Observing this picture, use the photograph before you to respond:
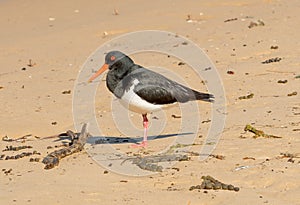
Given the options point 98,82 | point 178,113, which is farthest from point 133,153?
point 98,82

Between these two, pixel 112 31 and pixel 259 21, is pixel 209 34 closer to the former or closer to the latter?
pixel 259 21

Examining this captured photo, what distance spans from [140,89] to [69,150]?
110 centimetres

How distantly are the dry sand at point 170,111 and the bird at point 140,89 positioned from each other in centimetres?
44

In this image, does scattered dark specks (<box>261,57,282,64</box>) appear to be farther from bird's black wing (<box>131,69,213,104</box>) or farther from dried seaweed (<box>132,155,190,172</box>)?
dried seaweed (<box>132,155,190,172</box>)

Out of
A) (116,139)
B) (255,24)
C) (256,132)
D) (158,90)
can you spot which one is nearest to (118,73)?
(158,90)

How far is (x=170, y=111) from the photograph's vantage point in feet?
29.3

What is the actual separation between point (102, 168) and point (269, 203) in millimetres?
1796

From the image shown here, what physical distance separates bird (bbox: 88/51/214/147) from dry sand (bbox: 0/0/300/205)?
0.44 meters

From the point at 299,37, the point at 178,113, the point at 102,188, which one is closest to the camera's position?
the point at 102,188

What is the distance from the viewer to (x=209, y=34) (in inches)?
526

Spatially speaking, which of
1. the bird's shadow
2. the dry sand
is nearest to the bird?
the bird's shadow

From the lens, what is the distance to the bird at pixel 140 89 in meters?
7.40

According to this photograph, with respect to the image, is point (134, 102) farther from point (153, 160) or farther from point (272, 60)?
point (272, 60)

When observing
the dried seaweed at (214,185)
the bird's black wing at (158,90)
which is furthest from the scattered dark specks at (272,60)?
the dried seaweed at (214,185)
